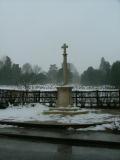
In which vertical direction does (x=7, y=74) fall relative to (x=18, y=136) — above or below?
above

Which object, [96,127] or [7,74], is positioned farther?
[7,74]

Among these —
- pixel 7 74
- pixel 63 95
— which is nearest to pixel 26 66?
pixel 7 74

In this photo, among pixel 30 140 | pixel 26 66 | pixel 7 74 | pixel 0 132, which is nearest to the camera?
pixel 30 140

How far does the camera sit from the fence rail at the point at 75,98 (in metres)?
26.4

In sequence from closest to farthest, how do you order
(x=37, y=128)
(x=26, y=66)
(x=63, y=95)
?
(x=37, y=128)
(x=63, y=95)
(x=26, y=66)

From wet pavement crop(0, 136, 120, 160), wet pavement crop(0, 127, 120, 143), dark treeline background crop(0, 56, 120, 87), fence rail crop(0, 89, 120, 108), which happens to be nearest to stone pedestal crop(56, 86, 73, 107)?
fence rail crop(0, 89, 120, 108)

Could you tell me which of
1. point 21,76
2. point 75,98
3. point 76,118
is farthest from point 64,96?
point 21,76

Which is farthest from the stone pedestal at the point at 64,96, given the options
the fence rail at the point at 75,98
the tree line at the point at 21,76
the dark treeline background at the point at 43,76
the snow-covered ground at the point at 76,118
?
the tree line at the point at 21,76

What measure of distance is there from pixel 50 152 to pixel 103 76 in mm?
84806

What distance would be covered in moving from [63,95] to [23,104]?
25.2ft

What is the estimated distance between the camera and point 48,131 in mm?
13867

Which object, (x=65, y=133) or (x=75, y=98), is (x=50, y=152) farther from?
(x=75, y=98)

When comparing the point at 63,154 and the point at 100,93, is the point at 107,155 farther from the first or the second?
the point at 100,93

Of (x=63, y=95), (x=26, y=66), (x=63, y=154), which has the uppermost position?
(x=26, y=66)
